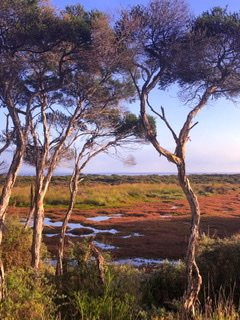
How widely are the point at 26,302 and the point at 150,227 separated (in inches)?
994

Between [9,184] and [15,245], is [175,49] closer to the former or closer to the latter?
[9,184]

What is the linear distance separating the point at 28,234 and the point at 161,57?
7317mm

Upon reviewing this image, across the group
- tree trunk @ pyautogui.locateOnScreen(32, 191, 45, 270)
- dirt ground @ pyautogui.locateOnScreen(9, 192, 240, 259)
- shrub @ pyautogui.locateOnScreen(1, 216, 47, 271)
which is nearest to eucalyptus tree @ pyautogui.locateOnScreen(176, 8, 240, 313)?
tree trunk @ pyautogui.locateOnScreen(32, 191, 45, 270)

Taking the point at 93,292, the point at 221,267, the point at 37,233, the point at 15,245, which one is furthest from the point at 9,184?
the point at 15,245

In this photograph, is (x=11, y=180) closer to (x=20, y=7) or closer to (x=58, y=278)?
(x=58, y=278)

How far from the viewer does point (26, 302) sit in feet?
20.8

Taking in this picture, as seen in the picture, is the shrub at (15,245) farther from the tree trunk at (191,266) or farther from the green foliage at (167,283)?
the tree trunk at (191,266)

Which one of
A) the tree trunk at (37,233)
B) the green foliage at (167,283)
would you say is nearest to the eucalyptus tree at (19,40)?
the tree trunk at (37,233)

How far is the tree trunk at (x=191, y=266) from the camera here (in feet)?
25.1

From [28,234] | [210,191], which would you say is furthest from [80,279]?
[210,191]

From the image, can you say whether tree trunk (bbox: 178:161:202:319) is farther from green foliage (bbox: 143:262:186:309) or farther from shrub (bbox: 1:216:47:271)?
shrub (bbox: 1:216:47:271)

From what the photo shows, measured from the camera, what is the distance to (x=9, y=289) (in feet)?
23.3

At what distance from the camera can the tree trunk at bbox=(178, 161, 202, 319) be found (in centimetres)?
766

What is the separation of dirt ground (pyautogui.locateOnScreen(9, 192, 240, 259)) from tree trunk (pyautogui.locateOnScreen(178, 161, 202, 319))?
10700mm
